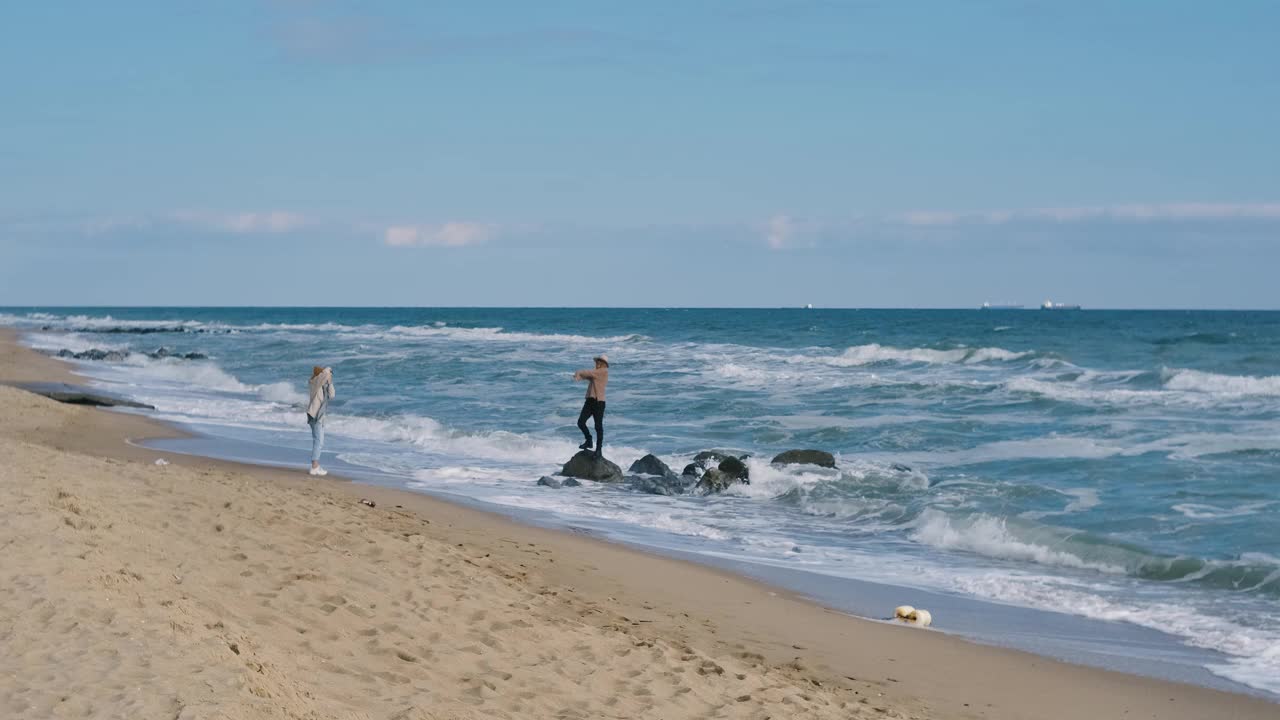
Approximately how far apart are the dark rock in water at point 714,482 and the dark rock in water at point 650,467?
78cm

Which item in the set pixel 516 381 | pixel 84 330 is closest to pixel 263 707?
pixel 516 381

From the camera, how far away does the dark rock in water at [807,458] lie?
1839 centimetres

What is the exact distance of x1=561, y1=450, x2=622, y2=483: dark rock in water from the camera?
17109 millimetres

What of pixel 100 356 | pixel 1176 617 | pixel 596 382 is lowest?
pixel 1176 617

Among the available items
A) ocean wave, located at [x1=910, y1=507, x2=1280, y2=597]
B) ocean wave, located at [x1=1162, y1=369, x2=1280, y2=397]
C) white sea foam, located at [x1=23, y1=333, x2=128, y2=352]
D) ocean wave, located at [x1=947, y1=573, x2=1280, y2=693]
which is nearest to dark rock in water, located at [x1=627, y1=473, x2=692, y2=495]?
ocean wave, located at [x1=910, y1=507, x2=1280, y2=597]

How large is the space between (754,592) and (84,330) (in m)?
83.9

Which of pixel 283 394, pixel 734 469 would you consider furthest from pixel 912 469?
pixel 283 394

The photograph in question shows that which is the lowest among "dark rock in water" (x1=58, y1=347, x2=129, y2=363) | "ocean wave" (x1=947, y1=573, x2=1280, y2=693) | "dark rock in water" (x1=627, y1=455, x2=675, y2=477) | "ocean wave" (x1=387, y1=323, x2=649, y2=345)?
"ocean wave" (x1=947, y1=573, x2=1280, y2=693)

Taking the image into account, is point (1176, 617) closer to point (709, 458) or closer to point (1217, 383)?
point (709, 458)

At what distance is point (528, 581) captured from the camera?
9.23m

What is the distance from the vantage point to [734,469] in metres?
17.1

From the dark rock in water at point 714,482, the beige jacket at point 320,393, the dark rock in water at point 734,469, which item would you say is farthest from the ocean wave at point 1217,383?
the beige jacket at point 320,393

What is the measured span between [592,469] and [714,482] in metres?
1.77

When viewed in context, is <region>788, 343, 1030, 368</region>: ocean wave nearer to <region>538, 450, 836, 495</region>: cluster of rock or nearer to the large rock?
<region>538, 450, 836, 495</region>: cluster of rock
